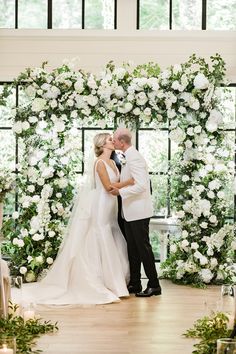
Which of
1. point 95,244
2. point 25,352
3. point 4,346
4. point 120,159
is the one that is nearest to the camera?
point 4,346

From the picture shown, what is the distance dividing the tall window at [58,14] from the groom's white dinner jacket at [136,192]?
11.5 ft

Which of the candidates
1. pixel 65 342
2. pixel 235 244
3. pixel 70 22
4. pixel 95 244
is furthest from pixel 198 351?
pixel 70 22

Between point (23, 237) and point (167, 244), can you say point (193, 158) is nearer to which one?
point (167, 244)

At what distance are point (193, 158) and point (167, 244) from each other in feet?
4.59

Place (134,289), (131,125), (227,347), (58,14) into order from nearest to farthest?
(227,347), (134,289), (131,125), (58,14)

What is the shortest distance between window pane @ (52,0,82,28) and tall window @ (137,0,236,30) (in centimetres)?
89

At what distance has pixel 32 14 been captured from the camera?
12.1 metres

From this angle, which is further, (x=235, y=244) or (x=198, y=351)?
(x=235, y=244)

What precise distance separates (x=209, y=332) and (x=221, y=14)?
6.47m

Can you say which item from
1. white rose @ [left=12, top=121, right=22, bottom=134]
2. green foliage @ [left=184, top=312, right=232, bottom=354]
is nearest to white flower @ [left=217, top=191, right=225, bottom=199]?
white rose @ [left=12, top=121, right=22, bottom=134]

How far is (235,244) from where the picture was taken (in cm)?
991

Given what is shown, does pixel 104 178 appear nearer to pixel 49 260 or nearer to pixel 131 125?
pixel 131 125

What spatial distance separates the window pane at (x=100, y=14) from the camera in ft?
39.4

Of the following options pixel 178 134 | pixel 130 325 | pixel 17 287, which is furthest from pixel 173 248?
pixel 17 287
